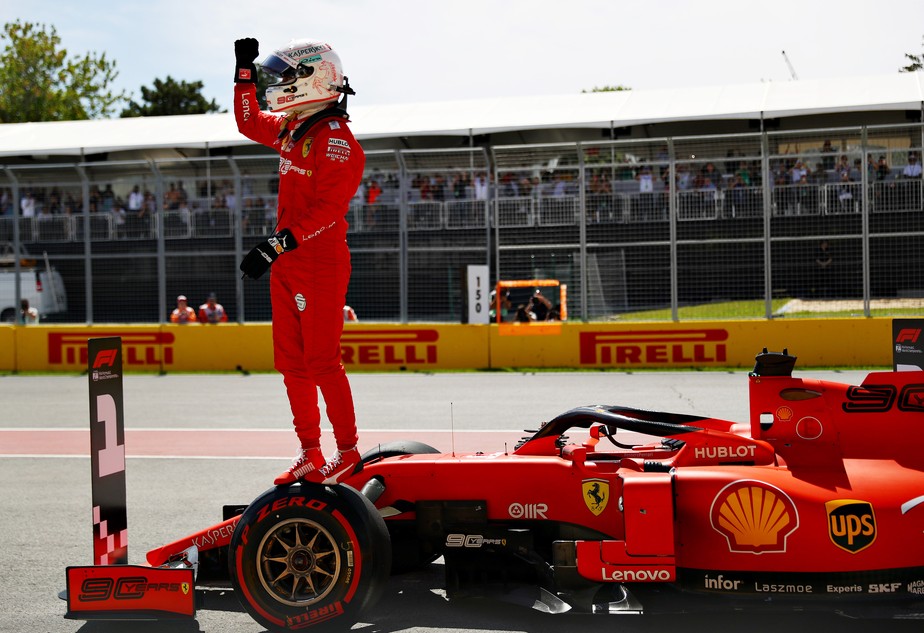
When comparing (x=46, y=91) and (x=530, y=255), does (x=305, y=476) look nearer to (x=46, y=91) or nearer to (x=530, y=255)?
(x=530, y=255)

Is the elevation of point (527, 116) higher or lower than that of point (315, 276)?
higher

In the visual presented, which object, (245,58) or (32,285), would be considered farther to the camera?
(32,285)

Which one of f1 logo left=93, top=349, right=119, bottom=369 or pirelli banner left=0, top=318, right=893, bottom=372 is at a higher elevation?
f1 logo left=93, top=349, right=119, bottom=369

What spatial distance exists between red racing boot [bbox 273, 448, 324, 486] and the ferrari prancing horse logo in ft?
3.63

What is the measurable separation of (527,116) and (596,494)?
23543mm

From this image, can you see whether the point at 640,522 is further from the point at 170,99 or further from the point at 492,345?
the point at 170,99

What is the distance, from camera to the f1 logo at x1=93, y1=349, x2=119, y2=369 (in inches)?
167

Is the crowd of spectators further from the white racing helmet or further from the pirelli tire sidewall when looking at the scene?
the pirelli tire sidewall

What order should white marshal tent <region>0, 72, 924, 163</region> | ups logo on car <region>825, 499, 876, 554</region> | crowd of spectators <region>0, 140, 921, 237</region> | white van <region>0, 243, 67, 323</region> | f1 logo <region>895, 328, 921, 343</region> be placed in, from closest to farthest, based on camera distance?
ups logo on car <region>825, 499, 876, 554</region> < f1 logo <region>895, 328, 921, 343</region> < crowd of spectators <region>0, 140, 921, 237</region> < white van <region>0, 243, 67, 323</region> < white marshal tent <region>0, 72, 924, 163</region>

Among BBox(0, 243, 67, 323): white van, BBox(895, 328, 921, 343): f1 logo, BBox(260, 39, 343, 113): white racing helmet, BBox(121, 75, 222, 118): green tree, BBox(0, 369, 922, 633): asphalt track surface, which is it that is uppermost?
BBox(121, 75, 222, 118): green tree

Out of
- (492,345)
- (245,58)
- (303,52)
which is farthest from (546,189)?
(303,52)

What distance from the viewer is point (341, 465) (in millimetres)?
4531

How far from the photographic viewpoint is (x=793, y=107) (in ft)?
78.2

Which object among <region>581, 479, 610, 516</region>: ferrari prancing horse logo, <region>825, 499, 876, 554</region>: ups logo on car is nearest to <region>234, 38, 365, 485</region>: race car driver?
<region>581, 479, 610, 516</region>: ferrari prancing horse logo
